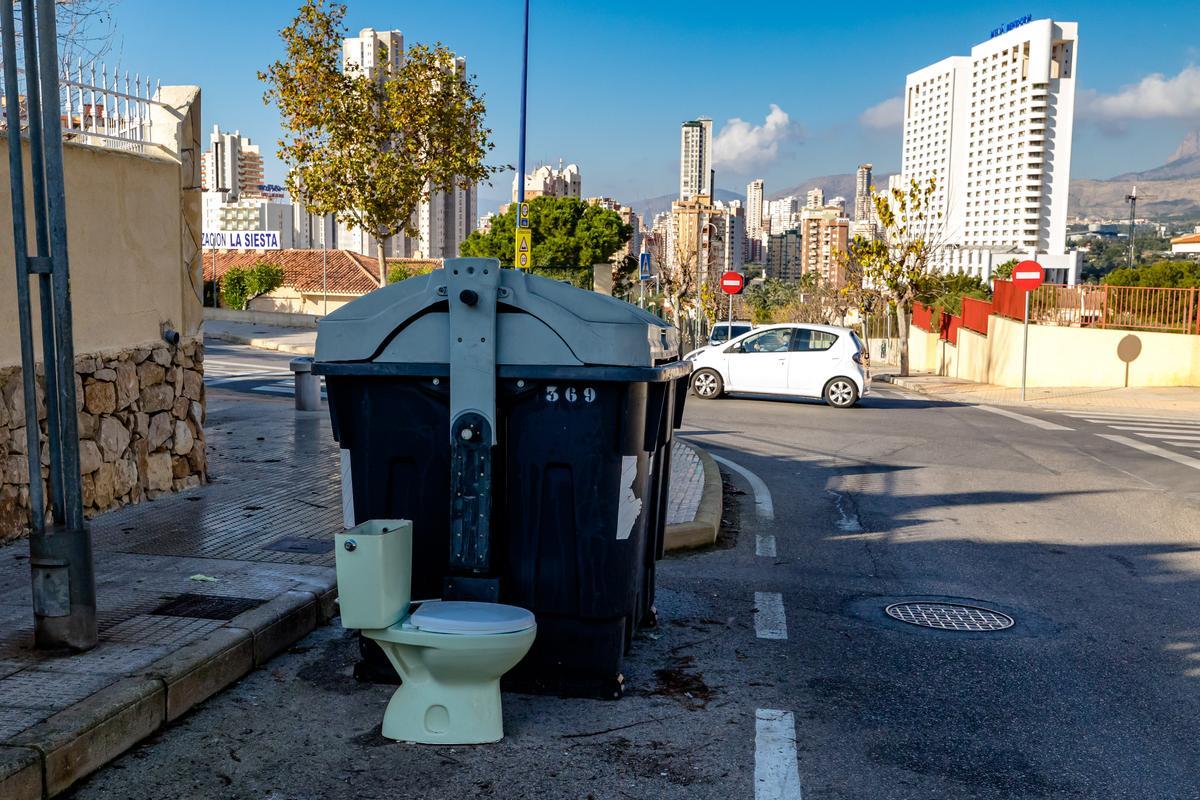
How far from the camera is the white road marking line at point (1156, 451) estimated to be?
12.9m

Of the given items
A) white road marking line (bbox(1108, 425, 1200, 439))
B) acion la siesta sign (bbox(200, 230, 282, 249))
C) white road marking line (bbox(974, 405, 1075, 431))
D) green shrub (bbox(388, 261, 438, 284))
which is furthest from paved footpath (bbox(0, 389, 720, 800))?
acion la siesta sign (bbox(200, 230, 282, 249))

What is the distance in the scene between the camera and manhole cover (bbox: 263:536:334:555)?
667 centimetres

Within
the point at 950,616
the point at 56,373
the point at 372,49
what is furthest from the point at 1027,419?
the point at 372,49

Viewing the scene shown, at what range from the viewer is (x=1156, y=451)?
13.9 m

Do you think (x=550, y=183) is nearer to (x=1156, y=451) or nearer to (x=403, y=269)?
(x=403, y=269)

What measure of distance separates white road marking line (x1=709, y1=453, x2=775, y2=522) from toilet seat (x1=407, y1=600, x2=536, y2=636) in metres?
5.14

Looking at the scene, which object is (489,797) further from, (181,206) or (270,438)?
(270,438)

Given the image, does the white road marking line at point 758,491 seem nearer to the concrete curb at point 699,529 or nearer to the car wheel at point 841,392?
the concrete curb at point 699,529

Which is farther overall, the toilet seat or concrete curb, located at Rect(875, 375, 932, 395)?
concrete curb, located at Rect(875, 375, 932, 395)

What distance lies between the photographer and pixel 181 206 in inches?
353

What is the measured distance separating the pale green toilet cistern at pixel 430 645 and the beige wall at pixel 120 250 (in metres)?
3.89

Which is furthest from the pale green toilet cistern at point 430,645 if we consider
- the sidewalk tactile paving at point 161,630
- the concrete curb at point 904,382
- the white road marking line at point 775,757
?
the concrete curb at point 904,382

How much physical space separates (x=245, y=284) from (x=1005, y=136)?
145m

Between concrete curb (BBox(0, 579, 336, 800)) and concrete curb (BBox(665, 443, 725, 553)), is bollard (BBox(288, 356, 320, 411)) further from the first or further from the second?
concrete curb (BBox(0, 579, 336, 800))
